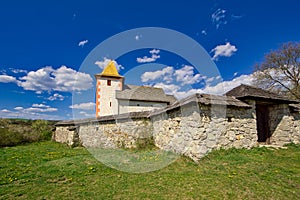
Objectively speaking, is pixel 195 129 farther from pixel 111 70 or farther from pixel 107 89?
pixel 111 70

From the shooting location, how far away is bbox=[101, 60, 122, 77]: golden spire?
72.1 ft

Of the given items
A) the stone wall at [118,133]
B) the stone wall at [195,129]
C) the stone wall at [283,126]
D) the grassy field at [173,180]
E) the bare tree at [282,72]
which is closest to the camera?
the grassy field at [173,180]

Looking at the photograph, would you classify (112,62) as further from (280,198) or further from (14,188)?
(280,198)

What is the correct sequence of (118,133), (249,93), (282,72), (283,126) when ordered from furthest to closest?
(282,72) → (118,133) → (283,126) → (249,93)

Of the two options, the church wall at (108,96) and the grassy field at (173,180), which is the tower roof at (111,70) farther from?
the grassy field at (173,180)

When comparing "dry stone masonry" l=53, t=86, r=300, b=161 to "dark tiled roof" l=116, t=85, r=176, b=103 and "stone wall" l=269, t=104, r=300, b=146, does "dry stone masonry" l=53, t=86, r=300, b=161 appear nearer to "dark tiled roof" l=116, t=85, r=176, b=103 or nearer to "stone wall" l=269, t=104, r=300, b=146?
"stone wall" l=269, t=104, r=300, b=146

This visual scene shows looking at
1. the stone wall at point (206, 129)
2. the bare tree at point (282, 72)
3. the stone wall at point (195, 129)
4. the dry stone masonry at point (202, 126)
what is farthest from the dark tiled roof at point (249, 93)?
the bare tree at point (282, 72)

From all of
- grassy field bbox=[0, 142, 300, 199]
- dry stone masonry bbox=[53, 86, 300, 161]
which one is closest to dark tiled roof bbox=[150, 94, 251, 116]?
dry stone masonry bbox=[53, 86, 300, 161]

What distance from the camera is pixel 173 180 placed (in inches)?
150

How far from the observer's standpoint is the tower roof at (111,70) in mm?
21909

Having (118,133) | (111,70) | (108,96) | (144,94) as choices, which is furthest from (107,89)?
(118,133)

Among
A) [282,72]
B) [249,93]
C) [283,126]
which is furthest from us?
[282,72]

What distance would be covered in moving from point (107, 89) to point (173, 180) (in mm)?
18789

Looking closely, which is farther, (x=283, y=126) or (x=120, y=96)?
(x=120, y=96)
